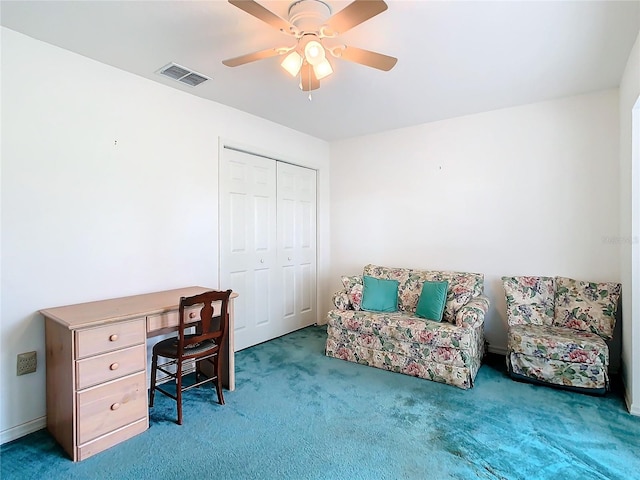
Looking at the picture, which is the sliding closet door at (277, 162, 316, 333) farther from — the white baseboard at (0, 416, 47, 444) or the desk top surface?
the white baseboard at (0, 416, 47, 444)

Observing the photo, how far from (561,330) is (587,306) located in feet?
0.96

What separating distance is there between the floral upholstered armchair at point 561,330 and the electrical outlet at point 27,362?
346cm

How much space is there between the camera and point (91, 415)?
1963mm

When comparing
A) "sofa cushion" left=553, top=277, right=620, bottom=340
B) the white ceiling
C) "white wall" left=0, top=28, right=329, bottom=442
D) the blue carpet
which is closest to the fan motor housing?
the white ceiling

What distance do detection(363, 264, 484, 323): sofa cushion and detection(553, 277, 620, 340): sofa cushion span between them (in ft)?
2.16

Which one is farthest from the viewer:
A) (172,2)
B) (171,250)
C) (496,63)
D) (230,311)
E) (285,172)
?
(285,172)

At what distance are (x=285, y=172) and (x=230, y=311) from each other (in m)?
1.95

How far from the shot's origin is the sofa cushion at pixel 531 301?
312cm

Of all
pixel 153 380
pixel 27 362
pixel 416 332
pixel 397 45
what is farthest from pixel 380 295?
pixel 27 362

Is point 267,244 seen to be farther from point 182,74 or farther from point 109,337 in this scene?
point 109,337

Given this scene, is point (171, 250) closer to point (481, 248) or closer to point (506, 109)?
point (481, 248)

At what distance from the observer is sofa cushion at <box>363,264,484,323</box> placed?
325 cm

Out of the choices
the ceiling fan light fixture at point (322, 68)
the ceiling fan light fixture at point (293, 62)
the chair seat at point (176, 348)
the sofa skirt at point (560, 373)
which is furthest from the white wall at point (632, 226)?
the chair seat at point (176, 348)

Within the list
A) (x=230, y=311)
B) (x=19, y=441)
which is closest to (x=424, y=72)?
(x=230, y=311)
